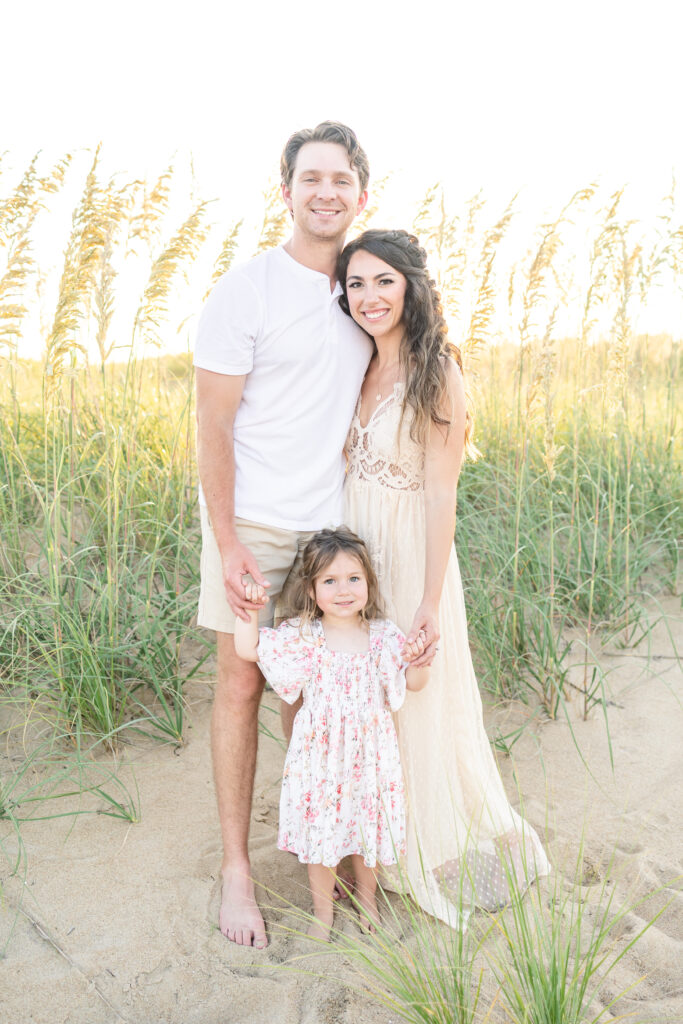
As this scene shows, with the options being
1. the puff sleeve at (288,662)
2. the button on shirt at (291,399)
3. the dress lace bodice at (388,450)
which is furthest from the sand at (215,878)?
the button on shirt at (291,399)

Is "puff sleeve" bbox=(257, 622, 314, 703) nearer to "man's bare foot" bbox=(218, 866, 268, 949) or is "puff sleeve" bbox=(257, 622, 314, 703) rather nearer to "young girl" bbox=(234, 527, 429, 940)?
"young girl" bbox=(234, 527, 429, 940)

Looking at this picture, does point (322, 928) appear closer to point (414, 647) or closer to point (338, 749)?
point (338, 749)

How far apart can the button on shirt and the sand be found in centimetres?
125

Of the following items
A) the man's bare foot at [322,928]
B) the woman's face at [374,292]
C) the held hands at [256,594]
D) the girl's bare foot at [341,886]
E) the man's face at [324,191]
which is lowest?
the girl's bare foot at [341,886]

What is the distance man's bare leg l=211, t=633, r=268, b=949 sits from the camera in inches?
116

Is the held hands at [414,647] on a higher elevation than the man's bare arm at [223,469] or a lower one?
lower

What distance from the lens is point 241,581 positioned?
276 centimetres

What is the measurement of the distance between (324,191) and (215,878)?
239 cm

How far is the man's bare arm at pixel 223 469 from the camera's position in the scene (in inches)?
109

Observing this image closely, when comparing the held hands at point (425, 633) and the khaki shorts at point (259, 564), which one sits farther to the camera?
the khaki shorts at point (259, 564)

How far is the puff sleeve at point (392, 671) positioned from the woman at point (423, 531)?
88mm

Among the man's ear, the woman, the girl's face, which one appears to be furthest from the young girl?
the man's ear

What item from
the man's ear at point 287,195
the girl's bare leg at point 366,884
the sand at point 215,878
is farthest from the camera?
the man's ear at point 287,195

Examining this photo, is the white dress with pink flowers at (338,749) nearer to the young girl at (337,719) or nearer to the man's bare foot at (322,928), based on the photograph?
the young girl at (337,719)
